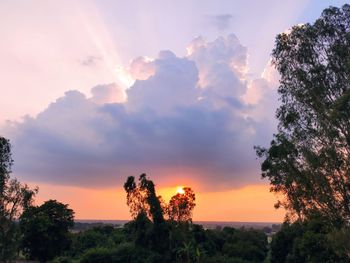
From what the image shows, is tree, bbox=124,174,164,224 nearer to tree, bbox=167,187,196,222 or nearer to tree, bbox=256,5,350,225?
→ tree, bbox=167,187,196,222

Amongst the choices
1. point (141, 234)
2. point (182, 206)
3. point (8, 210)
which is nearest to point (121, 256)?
point (141, 234)

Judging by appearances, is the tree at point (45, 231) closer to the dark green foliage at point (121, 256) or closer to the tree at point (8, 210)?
the dark green foliage at point (121, 256)

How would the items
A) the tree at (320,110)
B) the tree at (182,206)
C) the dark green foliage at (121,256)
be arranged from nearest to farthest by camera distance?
1. the tree at (320,110)
2. the dark green foliage at (121,256)
3. the tree at (182,206)

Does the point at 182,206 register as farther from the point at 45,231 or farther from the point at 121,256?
the point at 45,231

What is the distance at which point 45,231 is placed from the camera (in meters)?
71.6

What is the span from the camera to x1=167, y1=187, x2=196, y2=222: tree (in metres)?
77.7

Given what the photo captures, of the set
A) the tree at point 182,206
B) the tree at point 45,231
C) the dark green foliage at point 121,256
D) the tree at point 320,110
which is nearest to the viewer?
the tree at point 320,110

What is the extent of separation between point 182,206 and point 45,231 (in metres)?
22.2

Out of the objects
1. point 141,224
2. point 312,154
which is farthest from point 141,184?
point 312,154

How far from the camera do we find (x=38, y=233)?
71000 millimetres

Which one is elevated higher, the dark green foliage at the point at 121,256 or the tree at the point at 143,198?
the tree at the point at 143,198

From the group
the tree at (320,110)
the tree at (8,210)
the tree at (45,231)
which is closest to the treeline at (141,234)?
the tree at (45,231)

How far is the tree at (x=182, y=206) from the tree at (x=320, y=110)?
52.6 m

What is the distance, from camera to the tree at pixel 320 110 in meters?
22.9
